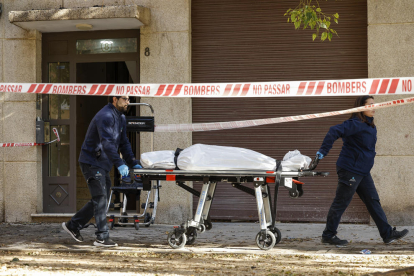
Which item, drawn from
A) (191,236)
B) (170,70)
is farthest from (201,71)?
(191,236)

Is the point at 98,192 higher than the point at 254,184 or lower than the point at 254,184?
lower

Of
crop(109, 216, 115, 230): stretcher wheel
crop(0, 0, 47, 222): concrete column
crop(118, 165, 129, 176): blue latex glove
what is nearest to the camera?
crop(118, 165, 129, 176): blue latex glove

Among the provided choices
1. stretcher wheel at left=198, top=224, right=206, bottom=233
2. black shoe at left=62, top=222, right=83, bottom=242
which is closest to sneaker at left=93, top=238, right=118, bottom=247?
black shoe at left=62, top=222, right=83, bottom=242

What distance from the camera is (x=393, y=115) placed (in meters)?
8.98

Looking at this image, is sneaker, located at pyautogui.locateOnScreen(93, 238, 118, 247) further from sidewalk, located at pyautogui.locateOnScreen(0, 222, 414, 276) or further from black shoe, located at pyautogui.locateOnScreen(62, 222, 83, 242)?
black shoe, located at pyautogui.locateOnScreen(62, 222, 83, 242)

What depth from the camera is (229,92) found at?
7516mm

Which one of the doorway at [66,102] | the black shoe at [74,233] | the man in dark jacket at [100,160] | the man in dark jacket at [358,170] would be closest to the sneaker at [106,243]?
the man in dark jacket at [100,160]

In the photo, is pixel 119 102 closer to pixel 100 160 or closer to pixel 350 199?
pixel 100 160

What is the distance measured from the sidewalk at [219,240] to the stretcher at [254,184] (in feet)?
0.50

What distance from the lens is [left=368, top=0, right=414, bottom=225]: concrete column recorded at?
8938 mm

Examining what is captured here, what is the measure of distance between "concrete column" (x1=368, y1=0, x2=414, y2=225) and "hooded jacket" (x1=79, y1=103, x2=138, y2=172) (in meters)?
4.29

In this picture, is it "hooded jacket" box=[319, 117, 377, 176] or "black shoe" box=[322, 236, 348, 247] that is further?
"black shoe" box=[322, 236, 348, 247]

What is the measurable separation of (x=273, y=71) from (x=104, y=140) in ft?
12.3

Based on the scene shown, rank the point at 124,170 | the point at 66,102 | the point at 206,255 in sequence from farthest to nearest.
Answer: the point at 66,102
the point at 124,170
the point at 206,255
